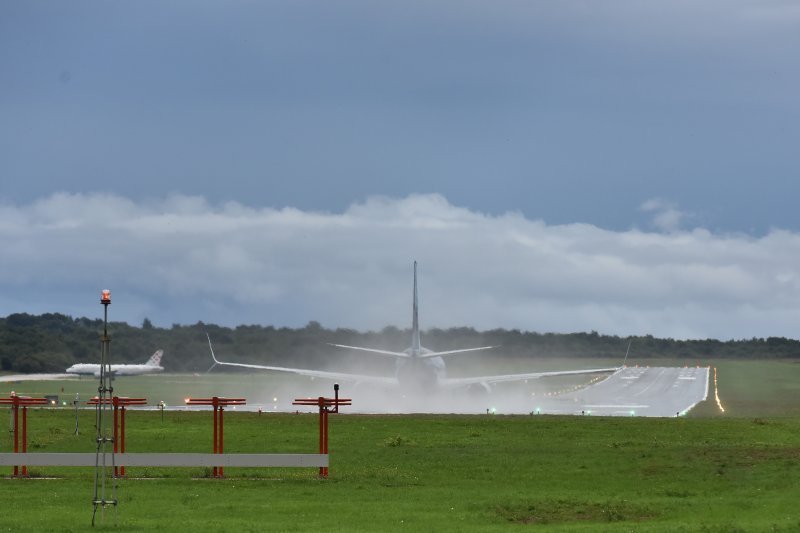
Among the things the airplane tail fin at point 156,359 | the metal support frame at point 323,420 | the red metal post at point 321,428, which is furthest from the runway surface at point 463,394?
the red metal post at point 321,428

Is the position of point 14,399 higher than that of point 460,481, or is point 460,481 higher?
point 14,399

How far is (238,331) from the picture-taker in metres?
132

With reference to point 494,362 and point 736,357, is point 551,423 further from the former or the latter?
point 736,357

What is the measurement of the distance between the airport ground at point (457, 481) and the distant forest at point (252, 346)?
5525 cm

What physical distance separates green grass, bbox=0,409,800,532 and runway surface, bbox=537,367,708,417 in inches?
929

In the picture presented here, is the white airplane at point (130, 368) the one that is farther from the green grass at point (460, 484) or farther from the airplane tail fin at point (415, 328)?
the green grass at point (460, 484)

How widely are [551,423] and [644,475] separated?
2349 cm

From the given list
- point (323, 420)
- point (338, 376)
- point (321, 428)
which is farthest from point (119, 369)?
point (321, 428)

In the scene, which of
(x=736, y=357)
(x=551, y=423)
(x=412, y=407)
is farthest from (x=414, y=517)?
(x=736, y=357)

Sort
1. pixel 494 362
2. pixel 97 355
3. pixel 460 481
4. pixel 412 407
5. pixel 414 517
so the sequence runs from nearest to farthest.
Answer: pixel 414 517, pixel 460 481, pixel 412 407, pixel 494 362, pixel 97 355

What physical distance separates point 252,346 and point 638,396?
148 feet

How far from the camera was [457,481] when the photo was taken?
1352 inches

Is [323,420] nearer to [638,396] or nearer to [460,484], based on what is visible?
[460,484]

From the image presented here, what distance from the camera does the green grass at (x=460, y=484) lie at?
2602cm
